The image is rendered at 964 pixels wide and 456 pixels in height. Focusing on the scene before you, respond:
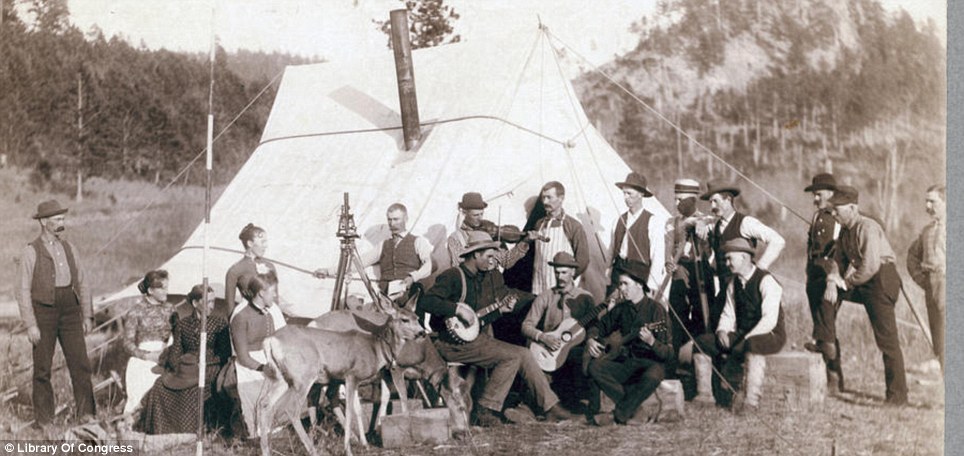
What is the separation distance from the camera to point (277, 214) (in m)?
9.99

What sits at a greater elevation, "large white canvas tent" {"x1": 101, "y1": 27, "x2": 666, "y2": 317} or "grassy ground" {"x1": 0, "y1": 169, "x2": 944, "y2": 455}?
"large white canvas tent" {"x1": 101, "y1": 27, "x2": 666, "y2": 317}

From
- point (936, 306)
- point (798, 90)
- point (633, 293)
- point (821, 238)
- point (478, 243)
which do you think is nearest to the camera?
point (633, 293)

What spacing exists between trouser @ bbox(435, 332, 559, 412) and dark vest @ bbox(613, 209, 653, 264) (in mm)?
1101

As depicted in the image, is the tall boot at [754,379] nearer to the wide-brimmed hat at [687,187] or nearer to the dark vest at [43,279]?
the wide-brimmed hat at [687,187]

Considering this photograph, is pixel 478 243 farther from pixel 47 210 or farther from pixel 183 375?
pixel 47 210

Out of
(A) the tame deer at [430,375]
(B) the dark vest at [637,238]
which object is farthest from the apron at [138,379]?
(B) the dark vest at [637,238]

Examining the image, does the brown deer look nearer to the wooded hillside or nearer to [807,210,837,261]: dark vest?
the wooded hillside

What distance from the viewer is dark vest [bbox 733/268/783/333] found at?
9039 millimetres

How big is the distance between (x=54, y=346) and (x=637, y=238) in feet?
13.8

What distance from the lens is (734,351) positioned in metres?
9.09

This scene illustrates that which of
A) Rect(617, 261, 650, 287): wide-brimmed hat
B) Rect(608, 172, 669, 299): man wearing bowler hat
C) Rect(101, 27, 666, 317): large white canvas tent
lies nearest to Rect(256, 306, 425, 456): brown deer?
Rect(101, 27, 666, 317): large white canvas tent

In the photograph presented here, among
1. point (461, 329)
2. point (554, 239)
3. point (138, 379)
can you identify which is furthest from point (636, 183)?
point (138, 379)

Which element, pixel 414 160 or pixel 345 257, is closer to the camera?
pixel 345 257

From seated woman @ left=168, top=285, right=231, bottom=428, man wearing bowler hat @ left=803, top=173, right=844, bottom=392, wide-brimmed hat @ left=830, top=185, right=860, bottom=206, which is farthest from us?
wide-brimmed hat @ left=830, top=185, right=860, bottom=206
